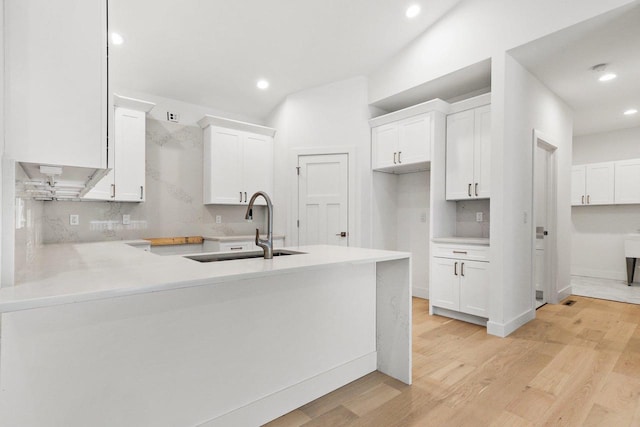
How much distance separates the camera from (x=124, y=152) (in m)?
3.74

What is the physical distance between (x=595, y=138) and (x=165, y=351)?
24.7 feet

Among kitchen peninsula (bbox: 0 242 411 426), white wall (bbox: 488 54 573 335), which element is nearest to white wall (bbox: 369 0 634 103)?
white wall (bbox: 488 54 573 335)

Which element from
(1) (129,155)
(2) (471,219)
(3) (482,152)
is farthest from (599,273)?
(1) (129,155)

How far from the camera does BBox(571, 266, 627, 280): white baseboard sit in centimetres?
569

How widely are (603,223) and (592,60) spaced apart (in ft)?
13.1

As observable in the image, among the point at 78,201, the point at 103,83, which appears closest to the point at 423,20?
the point at 103,83

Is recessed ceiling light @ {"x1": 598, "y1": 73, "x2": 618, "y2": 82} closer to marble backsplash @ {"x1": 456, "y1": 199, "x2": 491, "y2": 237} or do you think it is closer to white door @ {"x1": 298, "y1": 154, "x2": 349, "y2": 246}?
marble backsplash @ {"x1": 456, "y1": 199, "x2": 491, "y2": 237}

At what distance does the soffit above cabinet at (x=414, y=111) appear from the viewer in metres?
3.71

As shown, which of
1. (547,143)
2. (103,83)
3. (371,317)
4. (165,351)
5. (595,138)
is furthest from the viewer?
(595,138)

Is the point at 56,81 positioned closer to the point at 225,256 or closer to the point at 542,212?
the point at 225,256

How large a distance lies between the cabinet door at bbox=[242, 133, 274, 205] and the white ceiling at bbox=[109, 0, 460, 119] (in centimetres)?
68

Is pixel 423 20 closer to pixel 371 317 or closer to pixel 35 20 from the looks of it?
pixel 371 317

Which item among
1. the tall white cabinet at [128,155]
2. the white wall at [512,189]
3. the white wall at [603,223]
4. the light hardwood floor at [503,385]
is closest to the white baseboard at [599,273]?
the white wall at [603,223]

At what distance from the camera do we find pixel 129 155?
149 inches
